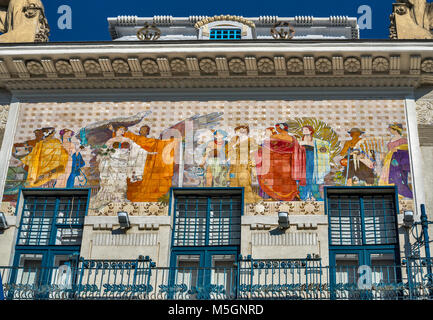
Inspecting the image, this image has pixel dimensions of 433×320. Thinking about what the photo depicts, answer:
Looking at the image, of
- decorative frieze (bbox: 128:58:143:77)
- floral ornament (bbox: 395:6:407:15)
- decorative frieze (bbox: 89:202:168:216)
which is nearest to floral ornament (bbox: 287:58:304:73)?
floral ornament (bbox: 395:6:407:15)

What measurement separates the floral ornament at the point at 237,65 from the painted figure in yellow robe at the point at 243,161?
1228 millimetres

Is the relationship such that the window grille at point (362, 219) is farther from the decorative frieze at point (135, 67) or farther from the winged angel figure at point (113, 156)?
the decorative frieze at point (135, 67)

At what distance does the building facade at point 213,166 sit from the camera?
14.1m

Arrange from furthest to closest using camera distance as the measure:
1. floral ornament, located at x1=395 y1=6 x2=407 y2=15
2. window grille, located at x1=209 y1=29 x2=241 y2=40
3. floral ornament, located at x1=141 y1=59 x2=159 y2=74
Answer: window grille, located at x1=209 y1=29 x2=241 y2=40 → floral ornament, located at x1=395 y1=6 x2=407 y2=15 → floral ornament, located at x1=141 y1=59 x2=159 y2=74

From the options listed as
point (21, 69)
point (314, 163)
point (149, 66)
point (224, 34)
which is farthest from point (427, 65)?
point (21, 69)

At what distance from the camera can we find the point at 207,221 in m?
14.8

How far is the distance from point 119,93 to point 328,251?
545 cm

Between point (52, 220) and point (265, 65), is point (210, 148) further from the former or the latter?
point (52, 220)

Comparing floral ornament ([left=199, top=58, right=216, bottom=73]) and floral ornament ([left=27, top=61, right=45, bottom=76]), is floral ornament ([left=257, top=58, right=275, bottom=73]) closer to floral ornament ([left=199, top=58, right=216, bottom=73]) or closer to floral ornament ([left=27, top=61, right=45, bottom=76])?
floral ornament ([left=199, top=58, right=216, bottom=73])

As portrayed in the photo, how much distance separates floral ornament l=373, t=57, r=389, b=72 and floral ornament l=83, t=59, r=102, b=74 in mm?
5577

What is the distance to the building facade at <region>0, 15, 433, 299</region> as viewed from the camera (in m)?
14.1

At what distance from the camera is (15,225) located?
14.8 meters
